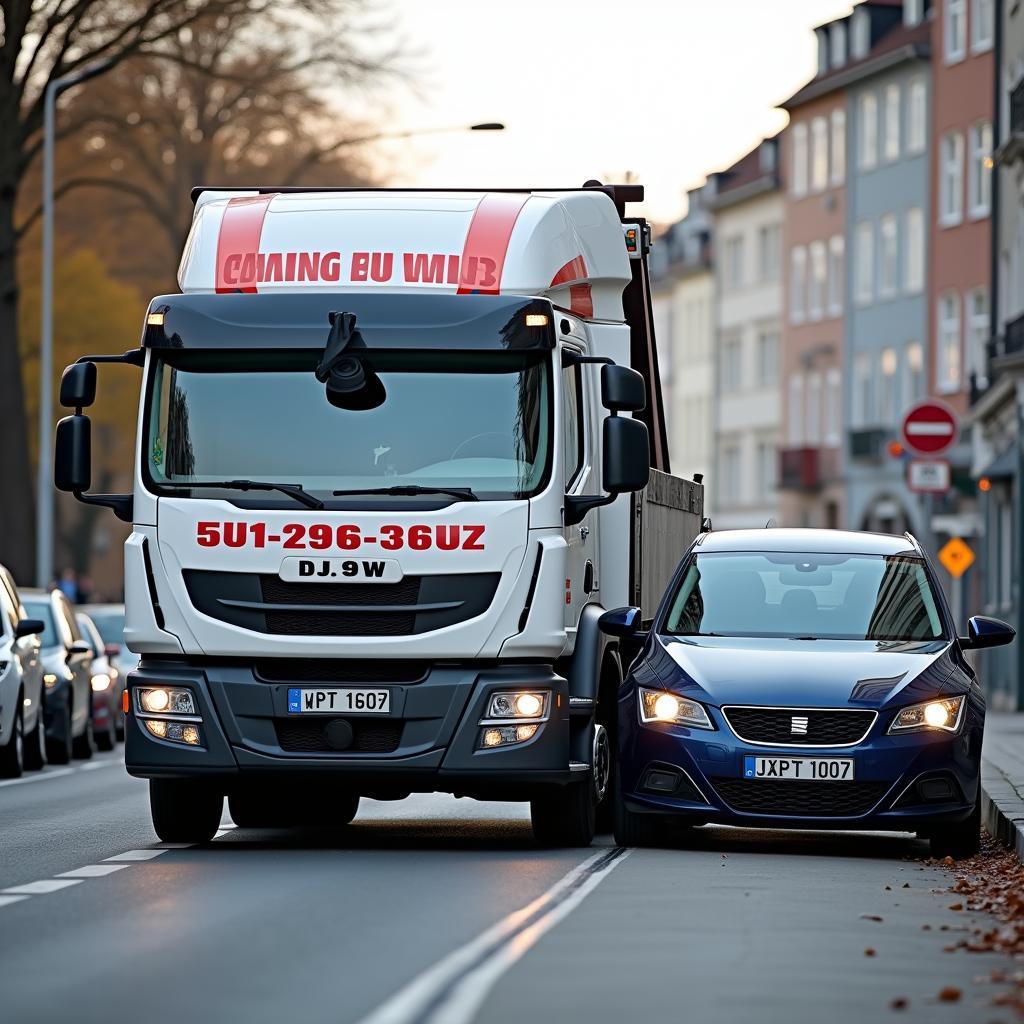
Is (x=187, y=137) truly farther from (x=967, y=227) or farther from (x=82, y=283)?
(x=967, y=227)

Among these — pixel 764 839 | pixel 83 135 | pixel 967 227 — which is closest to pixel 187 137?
pixel 83 135

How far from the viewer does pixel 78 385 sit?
14773 mm

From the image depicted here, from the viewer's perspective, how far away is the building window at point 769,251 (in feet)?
279

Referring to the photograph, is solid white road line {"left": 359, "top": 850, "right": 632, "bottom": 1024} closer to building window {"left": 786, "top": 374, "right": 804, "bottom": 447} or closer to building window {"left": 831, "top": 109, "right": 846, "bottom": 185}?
building window {"left": 831, "top": 109, "right": 846, "bottom": 185}

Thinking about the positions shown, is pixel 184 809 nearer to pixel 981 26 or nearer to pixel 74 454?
pixel 74 454

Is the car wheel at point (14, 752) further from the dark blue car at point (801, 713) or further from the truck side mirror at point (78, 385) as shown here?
the truck side mirror at point (78, 385)

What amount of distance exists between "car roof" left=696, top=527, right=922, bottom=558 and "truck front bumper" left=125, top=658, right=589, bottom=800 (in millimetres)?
2324

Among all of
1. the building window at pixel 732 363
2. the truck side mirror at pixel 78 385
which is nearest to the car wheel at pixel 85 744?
the truck side mirror at pixel 78 385

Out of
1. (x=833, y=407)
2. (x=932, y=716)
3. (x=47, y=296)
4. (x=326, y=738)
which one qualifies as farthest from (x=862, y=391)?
(x=326, y=738)

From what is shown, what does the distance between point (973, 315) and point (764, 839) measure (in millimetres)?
48197

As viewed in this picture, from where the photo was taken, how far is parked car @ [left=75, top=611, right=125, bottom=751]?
30.5 m

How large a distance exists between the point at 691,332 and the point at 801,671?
8339cm

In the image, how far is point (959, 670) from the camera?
1573cm

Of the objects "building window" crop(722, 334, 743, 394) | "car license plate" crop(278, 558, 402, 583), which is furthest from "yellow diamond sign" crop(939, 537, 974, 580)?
"building window" crop(722, 334, 743, 394)
